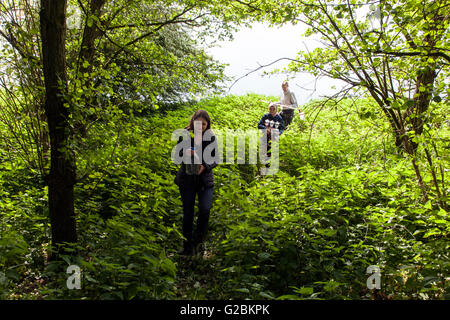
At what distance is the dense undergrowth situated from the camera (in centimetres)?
354

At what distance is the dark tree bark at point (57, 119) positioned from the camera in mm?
4039

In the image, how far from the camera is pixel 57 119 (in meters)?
4.18

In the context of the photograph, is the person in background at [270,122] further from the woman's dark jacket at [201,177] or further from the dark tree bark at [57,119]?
the dark tree bark at [57,119]

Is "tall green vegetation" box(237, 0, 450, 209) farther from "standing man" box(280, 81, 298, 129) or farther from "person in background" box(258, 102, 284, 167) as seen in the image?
"standing man" box(280, 81, 298, 129)

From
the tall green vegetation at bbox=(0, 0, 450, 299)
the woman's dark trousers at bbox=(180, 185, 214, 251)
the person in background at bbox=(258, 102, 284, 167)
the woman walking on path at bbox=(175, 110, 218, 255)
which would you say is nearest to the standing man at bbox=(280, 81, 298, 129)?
the person in background at bbox=(258, 102, 284, 167)

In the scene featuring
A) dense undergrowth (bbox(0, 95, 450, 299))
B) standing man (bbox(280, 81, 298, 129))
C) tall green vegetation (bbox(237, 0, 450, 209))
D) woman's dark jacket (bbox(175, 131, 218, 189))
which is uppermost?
standing man (bbox(280, 81, 298, 129))

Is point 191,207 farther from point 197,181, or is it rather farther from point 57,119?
point 57,119

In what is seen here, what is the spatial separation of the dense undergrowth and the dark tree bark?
0.27m

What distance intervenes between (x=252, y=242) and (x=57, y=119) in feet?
10.2

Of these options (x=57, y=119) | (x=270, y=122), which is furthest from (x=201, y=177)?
(x=270, y=122)

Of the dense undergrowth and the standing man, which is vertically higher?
the standing man

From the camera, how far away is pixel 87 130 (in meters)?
4.72

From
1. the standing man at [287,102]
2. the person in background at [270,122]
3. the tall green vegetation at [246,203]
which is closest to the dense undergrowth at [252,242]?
the tall green vegetation at [246,203]
